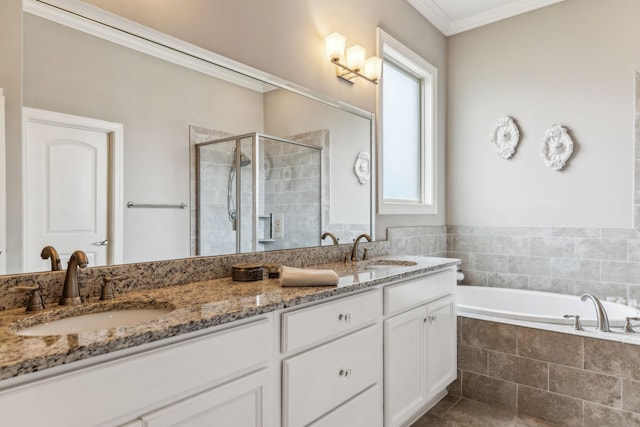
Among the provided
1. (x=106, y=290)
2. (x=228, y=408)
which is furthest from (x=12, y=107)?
(x=228, y=408)

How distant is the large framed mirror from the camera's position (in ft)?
4.10

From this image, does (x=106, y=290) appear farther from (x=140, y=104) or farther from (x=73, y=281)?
(x=140, y=104)

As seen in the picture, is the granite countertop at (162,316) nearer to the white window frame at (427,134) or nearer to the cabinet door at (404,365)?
the cabinet door at (404,365)

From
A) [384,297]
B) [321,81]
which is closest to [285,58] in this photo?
[321,81]

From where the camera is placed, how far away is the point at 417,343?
81.0 inches

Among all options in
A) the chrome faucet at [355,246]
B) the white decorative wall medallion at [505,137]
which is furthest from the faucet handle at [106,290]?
the white decorative wall medallion at [505,137]

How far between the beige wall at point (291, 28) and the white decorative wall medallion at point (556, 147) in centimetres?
109

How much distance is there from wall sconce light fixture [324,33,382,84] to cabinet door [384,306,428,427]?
1509 mm

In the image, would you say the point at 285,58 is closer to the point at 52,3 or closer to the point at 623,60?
the point at 52,3

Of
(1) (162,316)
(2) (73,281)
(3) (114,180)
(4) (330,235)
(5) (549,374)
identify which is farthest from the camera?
(4) (330,235)

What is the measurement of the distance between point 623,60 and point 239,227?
3026 millimetres

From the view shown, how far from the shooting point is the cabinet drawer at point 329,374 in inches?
52.0

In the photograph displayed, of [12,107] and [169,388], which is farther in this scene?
[12,107]

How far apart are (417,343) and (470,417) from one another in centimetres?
69
